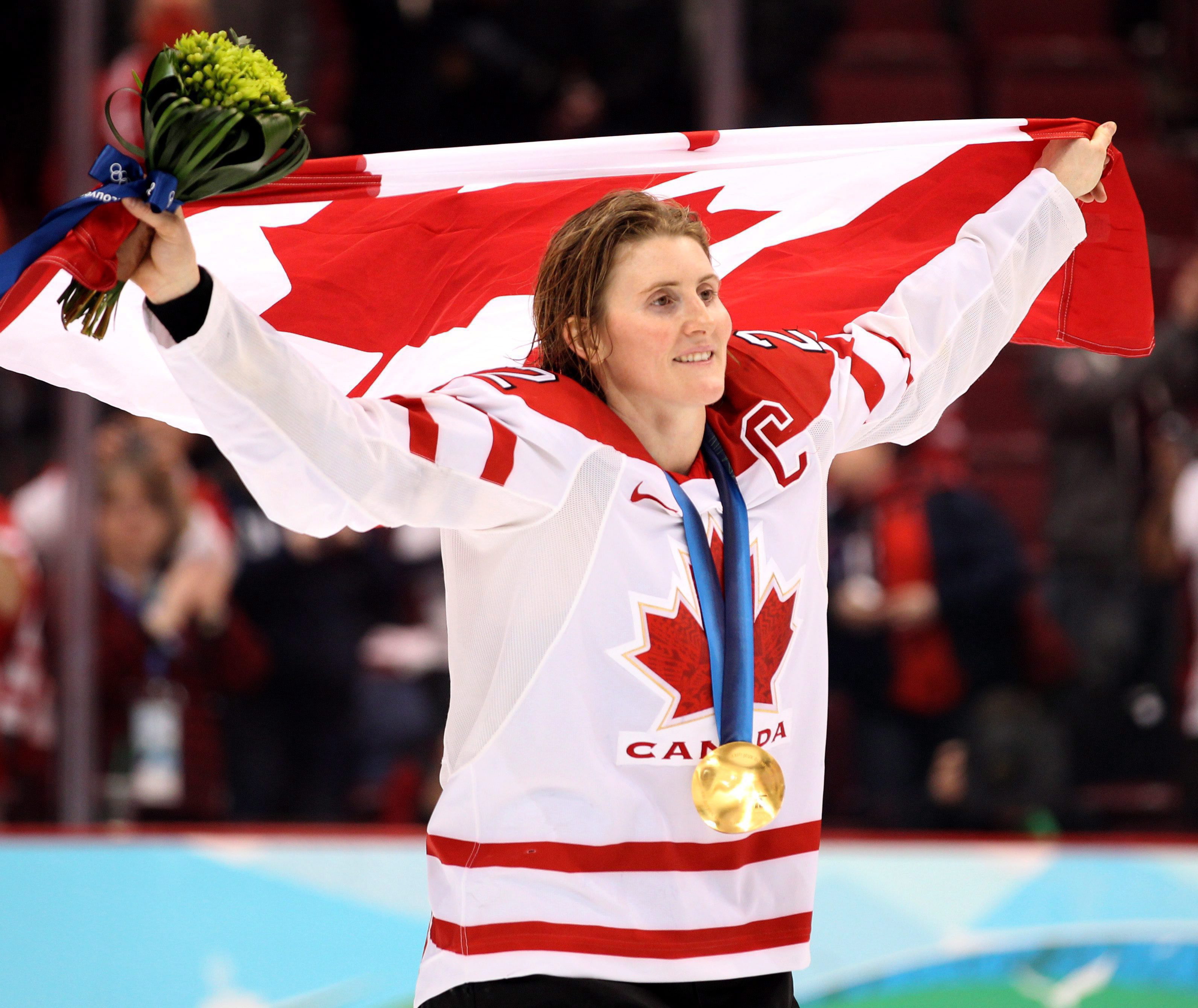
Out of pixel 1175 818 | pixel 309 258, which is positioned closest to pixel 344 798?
pixel 1175 818

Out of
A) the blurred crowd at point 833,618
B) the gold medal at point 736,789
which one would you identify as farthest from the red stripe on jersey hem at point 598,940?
the blurred crowd at point 833,618

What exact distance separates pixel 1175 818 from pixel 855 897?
1399 millimetres

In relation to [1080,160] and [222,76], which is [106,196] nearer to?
[222,76]

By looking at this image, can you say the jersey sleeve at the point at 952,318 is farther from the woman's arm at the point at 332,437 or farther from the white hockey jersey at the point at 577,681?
the woman's arm at the point at 332,437

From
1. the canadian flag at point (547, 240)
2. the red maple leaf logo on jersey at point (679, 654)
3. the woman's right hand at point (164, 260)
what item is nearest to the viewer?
the woman's right hand at point (164, 260)

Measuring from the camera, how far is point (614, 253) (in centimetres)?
194

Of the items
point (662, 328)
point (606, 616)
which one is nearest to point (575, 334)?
point (662, 328)

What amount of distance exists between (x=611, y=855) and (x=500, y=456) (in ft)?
1.45

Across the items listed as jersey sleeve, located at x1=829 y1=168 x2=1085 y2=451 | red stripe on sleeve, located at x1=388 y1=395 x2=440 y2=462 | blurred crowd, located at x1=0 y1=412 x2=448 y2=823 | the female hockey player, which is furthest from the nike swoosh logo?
blurred crowd, located at x1=0 y1=412 x2=448 y2=823

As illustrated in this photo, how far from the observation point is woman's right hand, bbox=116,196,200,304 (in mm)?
1542

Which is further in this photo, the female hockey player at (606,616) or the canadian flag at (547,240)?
the canadian flag at (547,240)

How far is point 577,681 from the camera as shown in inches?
70.6

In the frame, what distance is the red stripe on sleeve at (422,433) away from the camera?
1.69 meters

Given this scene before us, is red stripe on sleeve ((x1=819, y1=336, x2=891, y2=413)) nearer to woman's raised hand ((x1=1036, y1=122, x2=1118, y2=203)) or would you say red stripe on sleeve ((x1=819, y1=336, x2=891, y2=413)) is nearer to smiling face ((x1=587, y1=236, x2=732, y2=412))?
smiling face ((x1=587, y1=236, x2=732, y2=412))
